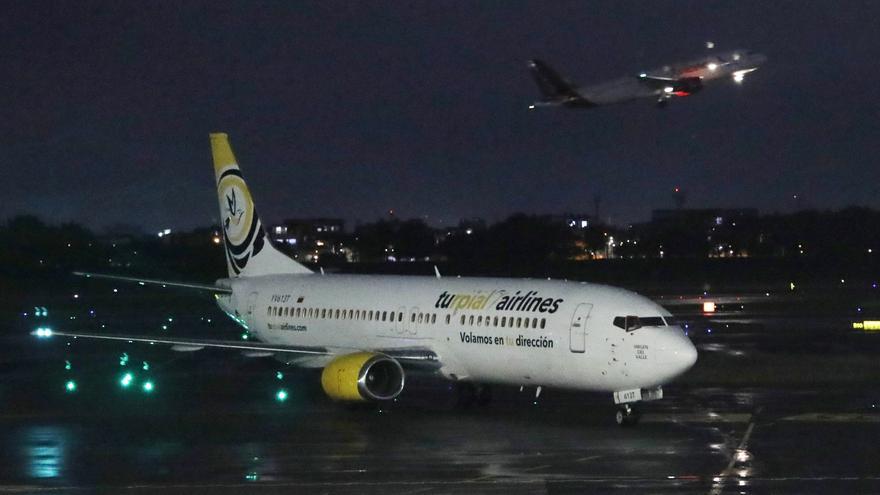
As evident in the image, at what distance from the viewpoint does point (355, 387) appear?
26938 mm

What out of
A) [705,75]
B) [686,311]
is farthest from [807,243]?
[705,75]

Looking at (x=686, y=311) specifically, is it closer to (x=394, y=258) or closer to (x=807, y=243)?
(x=394, y=258)

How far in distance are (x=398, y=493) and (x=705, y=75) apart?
3546 cm

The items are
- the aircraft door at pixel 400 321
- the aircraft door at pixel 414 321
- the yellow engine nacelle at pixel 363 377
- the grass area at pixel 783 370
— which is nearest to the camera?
the yellow engine nacelle at pixel 363 377

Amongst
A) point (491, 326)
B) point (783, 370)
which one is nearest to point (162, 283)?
point (491, 326)

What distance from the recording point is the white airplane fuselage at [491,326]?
2497 cm

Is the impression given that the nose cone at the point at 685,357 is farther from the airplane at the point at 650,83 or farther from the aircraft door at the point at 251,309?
the airplane at the point at 650,83

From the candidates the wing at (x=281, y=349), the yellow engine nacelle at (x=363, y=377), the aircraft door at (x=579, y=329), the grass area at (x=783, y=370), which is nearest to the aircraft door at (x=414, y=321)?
the wing at (x=281, y=349)

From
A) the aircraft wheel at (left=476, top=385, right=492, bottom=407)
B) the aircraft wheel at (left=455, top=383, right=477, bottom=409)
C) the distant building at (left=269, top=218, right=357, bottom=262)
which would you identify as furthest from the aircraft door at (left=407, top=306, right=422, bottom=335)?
the distant building at (left=269, top=218, right=357, bottom=262)

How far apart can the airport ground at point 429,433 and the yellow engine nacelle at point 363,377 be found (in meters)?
0.56

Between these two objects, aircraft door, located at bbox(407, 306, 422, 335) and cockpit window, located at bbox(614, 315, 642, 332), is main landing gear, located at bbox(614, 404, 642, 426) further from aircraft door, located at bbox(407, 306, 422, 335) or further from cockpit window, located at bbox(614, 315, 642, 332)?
aircraft door, located at bbox(407, 306, 422, 335)

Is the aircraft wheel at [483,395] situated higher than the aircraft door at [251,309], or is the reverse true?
the aircraft door at [251,309]

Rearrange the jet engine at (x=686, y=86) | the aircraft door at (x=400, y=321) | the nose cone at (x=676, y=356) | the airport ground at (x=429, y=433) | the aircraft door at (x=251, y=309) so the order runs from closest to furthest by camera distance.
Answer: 1. the airport ground at (x=429, y=433)
2. the nose cone at (x=676, y=356)
3. the aircraft door at (x=400, y=321)
4. the aircraft door at (x=251, y=309)
5. the jet engine at (x=686, y=86)

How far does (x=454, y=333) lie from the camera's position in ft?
92.5
